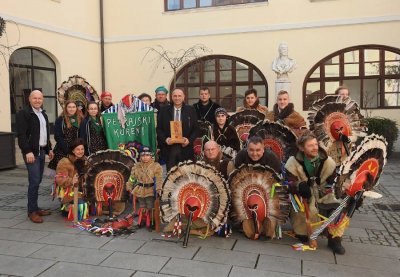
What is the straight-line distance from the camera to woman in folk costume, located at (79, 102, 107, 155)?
5.48 m

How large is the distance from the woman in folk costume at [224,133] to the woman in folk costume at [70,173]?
1.81 meters

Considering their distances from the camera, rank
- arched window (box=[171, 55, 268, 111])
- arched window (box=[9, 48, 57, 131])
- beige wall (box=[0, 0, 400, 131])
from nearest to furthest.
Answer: arched window (box=[9, 48, 57, 131]), beige wall (box=[0, 0, 400, 131]), arched window (box=[171, 55, 268, 111])

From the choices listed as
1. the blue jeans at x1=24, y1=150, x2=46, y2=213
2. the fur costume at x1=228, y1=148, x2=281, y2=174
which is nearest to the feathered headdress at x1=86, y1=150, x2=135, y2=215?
the blue jeans at x1=24, y1=150, x2=46, y2=213

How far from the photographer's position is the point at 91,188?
5.03 meters

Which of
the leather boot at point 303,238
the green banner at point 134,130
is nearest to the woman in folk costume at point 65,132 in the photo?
the green banner at point 134,130

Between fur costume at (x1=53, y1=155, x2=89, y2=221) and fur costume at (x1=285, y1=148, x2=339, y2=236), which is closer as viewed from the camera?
fur costume at (x1=285, y1=148, x2=339, y2=236)

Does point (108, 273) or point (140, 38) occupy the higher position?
point (140, 38)

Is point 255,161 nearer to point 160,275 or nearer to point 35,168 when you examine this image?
point 160,275

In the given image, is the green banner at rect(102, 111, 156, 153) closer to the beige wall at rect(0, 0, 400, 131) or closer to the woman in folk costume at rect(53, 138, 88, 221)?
the woman in folk costume at rect(53, 138, 88, 221)

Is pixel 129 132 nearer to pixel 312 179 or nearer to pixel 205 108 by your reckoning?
pixel 205 108

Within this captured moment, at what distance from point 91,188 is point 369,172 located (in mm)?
3252

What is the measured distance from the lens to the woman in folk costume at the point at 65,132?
17.6 feet

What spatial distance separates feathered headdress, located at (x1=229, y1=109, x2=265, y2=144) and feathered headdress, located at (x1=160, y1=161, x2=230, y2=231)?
5.31 ft

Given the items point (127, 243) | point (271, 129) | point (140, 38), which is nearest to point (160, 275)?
point (127, 243)
